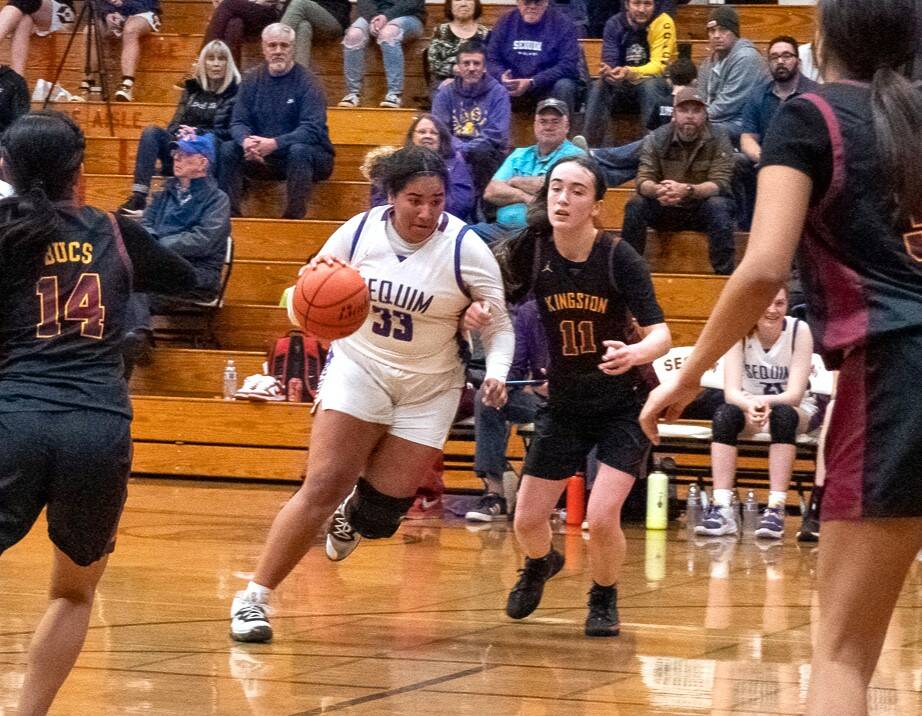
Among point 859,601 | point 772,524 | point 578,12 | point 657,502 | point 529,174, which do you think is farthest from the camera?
point 578,12

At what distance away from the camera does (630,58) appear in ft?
36.5

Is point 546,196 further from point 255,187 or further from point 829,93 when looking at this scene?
point 255,187

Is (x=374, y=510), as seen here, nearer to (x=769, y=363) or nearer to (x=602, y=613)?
(x=602, y=613)

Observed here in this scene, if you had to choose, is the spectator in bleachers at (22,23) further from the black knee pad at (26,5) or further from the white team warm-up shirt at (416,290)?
the white team warm-up shirt at (416,290)

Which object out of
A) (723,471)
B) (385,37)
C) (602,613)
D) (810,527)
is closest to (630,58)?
(385,37)

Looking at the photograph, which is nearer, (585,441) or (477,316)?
(477,316)

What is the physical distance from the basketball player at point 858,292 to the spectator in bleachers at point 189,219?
Result: 8094 mm

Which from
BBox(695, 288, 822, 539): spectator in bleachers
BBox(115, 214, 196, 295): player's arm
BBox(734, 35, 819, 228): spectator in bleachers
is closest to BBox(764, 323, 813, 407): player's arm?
BBox(695, 288, 822, 539): spectator in bleachers

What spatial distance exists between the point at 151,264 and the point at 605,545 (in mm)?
2285

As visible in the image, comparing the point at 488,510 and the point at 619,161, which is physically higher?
the point at 619,161

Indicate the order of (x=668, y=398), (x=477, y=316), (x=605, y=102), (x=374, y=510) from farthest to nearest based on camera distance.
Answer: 1. (x=605, y=102)
2. (x=374, y=510)
3. (x=477, y=316)
4. (x=668, y=398)

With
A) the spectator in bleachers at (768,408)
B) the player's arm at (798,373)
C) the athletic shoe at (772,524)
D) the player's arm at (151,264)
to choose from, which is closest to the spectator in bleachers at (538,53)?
the spectator in bleachers at (768,408)

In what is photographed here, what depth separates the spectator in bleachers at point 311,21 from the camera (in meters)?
12.5

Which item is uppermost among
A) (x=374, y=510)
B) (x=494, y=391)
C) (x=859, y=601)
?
(x=859, y=601)
